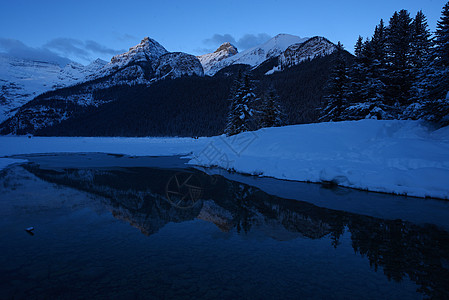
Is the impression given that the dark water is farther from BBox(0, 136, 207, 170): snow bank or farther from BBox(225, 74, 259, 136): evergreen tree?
BBox(225, 74, 259, 136): evergreen tree

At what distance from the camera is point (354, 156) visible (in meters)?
15.4

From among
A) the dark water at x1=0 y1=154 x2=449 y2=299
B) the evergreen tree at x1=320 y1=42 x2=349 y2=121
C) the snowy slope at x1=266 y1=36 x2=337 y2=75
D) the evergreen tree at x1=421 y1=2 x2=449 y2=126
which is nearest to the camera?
the dark water at x1=0 y1=154 x2=449 y2=299

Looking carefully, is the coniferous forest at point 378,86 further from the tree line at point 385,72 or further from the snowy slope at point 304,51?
the snowy slope at point 304,51

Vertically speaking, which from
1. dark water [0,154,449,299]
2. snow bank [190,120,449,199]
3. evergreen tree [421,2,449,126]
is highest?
evergreen tree [421,2,449,126]

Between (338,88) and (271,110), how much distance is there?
8.74m

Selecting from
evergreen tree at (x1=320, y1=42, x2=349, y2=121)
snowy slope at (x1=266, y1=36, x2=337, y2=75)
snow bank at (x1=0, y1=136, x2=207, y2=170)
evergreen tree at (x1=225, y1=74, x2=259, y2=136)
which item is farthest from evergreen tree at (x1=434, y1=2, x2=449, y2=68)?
snowy slope at (x1=266, y1=36, x2=337, y2=75)

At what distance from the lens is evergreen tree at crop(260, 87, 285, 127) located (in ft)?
108

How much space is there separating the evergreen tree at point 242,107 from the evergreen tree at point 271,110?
143 cm

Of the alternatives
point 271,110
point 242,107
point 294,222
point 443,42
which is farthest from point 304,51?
point 294,222

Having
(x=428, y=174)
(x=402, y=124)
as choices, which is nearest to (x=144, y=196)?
(x=428, y=174)

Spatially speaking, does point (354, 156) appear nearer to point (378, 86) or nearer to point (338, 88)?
point (378, 86)

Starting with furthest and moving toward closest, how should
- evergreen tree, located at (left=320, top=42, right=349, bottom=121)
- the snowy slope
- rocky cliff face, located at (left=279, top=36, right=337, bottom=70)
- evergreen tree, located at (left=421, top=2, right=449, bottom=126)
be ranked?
the snowy slope < rocky cliff face, located at (left=279, top=36, right=337, bottom=70) < evergreen tree, located at (left=320, top=42, right=349, bottom=121) < evergreen tree, located at (left=421, top=2, right=449, bottom=126)

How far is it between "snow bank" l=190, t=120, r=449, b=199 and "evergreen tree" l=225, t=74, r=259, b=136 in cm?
905

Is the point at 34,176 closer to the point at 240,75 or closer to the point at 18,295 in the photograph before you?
the point at 18,295
